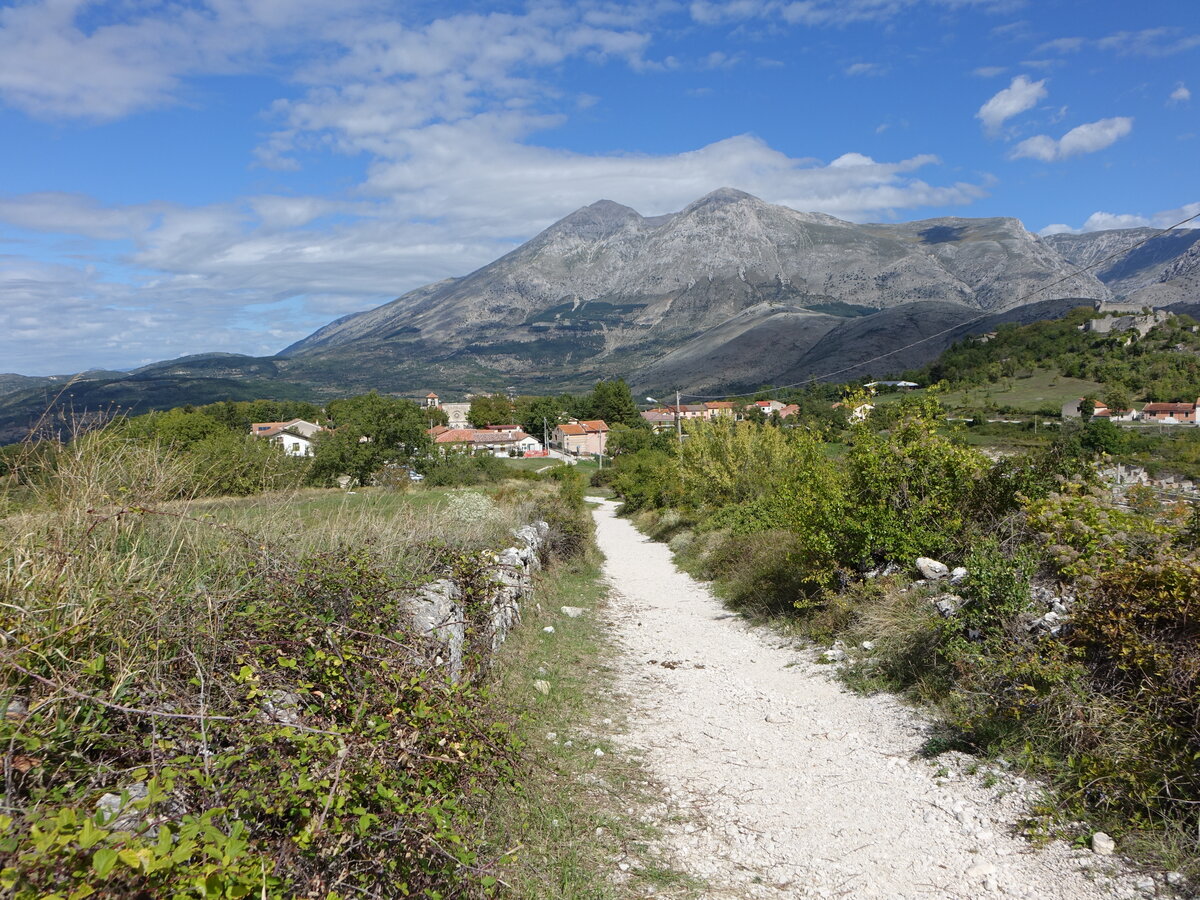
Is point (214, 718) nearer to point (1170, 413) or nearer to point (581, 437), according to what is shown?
point (1170, 413)

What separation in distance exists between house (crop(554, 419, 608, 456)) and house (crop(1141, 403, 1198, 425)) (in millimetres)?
60554

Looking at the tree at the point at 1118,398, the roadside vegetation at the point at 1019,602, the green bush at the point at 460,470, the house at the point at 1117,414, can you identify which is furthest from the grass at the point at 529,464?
the tree at the point at 1118,398

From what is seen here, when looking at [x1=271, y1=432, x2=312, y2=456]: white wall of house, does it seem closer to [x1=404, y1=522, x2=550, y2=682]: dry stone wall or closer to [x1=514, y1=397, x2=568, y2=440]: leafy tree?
[x1=404, y1=522, x2=550, y2=682]: dry stone wall

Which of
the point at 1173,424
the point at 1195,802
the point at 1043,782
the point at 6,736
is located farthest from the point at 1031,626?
the point at 1173,424

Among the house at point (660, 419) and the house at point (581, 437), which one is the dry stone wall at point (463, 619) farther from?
the house at point (581, 437)

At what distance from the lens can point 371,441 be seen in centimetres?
3997

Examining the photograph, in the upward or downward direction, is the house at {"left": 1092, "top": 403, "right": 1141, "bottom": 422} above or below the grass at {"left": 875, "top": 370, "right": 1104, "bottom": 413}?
below

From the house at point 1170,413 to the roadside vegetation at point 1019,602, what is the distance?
135ft

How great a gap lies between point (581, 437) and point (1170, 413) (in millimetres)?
68254

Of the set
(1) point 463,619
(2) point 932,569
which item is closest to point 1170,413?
(2) point 932,569

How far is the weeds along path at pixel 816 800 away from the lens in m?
4.15

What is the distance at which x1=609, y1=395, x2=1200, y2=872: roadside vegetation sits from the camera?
4582mm

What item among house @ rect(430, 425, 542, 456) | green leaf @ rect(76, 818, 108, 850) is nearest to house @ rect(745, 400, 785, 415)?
house @ rect(430, 425, 542, 456)

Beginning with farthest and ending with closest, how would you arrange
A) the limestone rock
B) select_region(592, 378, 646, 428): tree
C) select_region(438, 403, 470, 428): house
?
1. select_region(438, 403, 470, 428): house
2. select_region(592, 378, 646, 428): tree
3. the limestone rock
